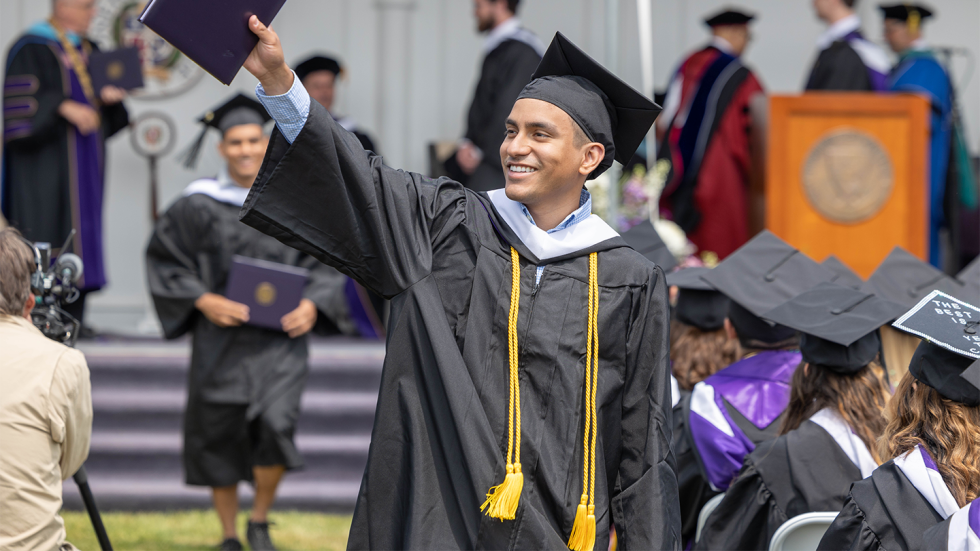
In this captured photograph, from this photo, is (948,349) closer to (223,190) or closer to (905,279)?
(905,279)

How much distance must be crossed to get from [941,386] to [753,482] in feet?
2.39

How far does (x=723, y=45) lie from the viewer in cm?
771

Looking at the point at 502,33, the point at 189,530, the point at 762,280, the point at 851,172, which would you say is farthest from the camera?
the point at 502,33

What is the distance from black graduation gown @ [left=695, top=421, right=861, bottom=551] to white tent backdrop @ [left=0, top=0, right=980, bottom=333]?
5876 mm

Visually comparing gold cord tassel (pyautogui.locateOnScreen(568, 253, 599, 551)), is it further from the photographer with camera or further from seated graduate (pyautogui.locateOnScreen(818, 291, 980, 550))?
the photographer with camera

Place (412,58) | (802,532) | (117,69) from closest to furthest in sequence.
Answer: (802,532) → (117,69) → (412,58)

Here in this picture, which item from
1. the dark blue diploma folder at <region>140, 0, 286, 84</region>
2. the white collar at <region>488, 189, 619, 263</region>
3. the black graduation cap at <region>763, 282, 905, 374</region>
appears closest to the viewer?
the dark blue diploma folder at <region>140, 0, 286, 84</region>

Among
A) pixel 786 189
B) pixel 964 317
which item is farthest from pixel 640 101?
pixel 786 189

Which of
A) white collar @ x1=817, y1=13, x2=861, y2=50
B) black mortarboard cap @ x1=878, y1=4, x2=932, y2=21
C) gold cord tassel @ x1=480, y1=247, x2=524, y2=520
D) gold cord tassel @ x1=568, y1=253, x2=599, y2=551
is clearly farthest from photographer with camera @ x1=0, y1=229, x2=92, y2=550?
black mortarboard cap @ x1=878, y1=4, x2=932, y2=21

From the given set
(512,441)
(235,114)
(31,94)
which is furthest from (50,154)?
(512,441)

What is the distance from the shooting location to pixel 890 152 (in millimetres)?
6594

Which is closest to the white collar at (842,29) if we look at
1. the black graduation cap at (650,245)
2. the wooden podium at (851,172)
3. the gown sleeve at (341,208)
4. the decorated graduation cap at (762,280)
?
the wooden podium at (851,172)

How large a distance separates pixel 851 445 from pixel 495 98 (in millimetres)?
4722

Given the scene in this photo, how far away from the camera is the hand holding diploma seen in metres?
2.23
